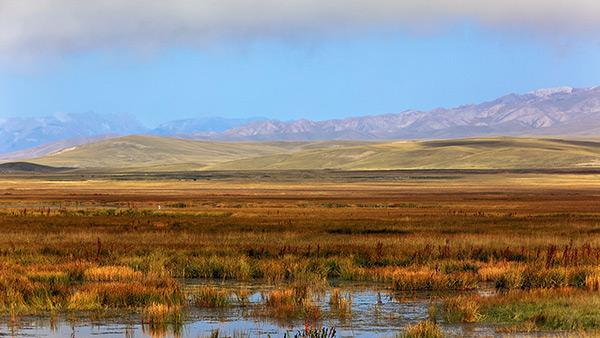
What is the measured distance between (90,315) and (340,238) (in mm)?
18830

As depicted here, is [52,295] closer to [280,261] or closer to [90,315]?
[90,315]

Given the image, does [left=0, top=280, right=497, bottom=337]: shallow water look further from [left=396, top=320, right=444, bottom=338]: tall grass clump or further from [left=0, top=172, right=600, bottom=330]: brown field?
[left=396, top=320, right=444, bottom=338]: tall grass clump

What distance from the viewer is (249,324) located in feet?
64.0

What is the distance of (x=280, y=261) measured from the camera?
2822cm

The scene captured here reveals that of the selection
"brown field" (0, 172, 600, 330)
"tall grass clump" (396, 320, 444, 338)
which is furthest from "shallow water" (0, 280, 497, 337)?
"tall grass clump" (396, 320, 444, 338)

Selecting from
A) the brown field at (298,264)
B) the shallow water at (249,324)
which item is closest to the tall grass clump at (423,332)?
the shallow water at (249,324)

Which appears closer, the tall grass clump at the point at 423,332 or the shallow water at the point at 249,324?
the tall grass clump at the point at 423,332

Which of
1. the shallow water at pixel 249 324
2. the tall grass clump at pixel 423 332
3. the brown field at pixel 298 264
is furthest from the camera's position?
the brown field at pixel 298 264

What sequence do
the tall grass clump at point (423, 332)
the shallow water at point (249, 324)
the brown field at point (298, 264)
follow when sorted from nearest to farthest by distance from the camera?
the tall grass clump at point (423, 332) → the shallow water at point (249, 324) → the brown field at point (298, 264)

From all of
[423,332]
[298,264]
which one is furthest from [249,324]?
[298,264]

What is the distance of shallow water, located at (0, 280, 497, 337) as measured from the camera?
1836 cm

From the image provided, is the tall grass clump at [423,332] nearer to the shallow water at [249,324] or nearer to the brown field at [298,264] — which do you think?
the shallow water at [249,324]

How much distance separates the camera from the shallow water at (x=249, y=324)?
18359 millimetres

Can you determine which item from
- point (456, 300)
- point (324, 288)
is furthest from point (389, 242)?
point (456, 300)
